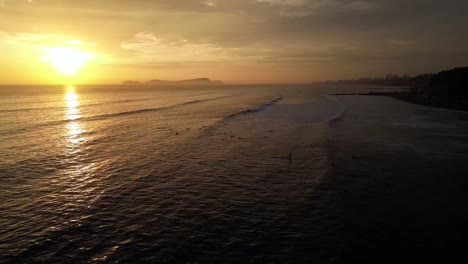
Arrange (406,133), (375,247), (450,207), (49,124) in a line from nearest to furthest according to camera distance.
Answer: (375,247) → (450,207) → (406,133) → (49,124)

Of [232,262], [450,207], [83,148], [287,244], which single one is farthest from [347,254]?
[83,148]

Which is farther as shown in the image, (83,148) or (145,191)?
(83,148)

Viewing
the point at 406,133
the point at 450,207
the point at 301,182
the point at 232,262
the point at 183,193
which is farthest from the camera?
the point at 406,133

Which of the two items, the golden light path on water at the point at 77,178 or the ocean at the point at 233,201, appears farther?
the golden light path on water at the point at 77,178

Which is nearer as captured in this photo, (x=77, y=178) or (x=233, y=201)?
(x=233, y=201)

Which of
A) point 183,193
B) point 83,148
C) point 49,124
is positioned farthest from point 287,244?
point 49,124

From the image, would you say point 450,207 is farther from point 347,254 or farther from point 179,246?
point 179,246

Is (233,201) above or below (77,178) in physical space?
below

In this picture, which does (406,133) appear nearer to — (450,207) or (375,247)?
(450,207)

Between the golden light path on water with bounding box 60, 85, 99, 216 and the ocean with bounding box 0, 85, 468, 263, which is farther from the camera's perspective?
the golden light path on water with bounding box 60, 85, 99, 216
